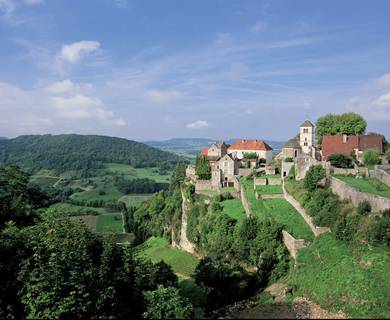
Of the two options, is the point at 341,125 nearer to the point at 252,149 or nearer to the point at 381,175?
the point at 252,149

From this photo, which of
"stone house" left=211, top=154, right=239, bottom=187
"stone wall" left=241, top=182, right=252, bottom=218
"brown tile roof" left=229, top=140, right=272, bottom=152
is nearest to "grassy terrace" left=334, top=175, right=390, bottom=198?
"stone wall" left=241, top=182, right=252, bottom=218

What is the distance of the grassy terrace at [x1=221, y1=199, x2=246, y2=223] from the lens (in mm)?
39222

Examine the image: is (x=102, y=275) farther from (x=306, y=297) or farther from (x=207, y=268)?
(x=207, y=268)

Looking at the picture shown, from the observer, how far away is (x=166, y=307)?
16969mm

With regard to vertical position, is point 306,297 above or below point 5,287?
below

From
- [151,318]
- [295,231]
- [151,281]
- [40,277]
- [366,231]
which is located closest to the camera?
[151,318]

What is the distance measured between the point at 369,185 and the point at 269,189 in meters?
11.4

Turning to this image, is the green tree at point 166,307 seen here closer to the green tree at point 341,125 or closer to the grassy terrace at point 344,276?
the grassy terrace at point 344,276

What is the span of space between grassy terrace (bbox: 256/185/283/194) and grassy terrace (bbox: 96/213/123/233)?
47.8m

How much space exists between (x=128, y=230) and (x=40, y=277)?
229ft

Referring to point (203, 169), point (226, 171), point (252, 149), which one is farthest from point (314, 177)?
point (252, 149)

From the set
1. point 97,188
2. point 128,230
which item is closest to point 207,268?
point 128,230

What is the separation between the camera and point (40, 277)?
17828 mm

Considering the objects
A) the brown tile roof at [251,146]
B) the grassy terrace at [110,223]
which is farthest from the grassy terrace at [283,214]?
the grassy terrace at [110,223]
